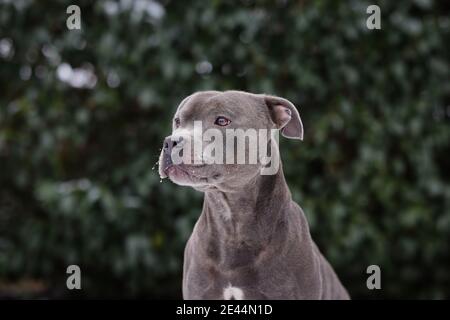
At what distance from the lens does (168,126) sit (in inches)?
117

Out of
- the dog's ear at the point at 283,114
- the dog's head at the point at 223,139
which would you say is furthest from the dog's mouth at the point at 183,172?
the dog's ear at the point at 283,114

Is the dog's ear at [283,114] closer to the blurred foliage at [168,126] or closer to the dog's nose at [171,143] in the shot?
the dog's nose at [171,143]

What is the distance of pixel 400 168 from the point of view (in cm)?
319

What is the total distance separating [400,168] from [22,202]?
2334mm

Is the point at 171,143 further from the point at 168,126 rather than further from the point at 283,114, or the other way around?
the point at 168,126

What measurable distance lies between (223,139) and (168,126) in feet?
5.90

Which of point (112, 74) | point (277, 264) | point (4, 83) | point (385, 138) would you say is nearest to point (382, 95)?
point (385, 138)

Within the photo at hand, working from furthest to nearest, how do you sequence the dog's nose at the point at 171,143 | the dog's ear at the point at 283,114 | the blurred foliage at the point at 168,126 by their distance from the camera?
1. the blurred foliage at the point at 168,126
2. the dog's ear at the point at 283,114
3. the dog's nose at the point at 171,143

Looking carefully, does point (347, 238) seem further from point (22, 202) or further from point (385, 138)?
point (22, 202)

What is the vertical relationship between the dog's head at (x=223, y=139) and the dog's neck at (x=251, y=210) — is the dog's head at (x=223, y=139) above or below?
above

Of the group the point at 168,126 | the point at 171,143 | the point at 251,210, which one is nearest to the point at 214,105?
the point at 171,143

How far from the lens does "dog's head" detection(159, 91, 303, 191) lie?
3.73 ft

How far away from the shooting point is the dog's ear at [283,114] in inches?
52.7

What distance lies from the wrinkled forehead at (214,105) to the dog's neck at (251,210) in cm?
19
